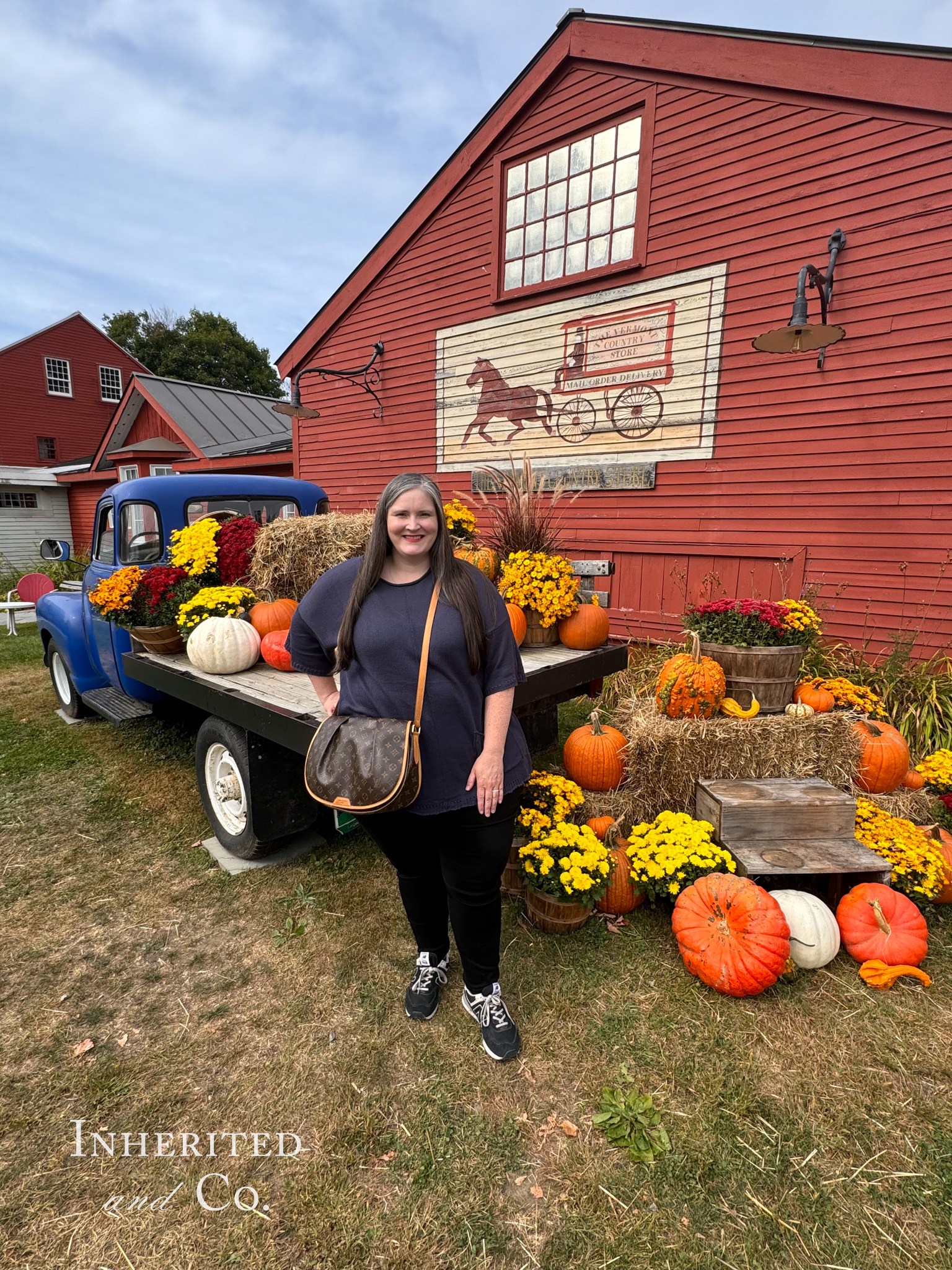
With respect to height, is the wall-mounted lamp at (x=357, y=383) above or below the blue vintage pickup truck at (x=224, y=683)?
above

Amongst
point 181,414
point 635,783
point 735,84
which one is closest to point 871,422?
point 735,84

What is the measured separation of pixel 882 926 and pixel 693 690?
1416mm

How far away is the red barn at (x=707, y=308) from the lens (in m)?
5.00

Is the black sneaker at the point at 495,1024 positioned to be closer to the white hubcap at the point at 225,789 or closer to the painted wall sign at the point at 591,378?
the white hubcap at the point at 225,789

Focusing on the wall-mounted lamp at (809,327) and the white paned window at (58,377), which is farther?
the white paned window at (58,377)

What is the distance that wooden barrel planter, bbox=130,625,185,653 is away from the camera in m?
3.79

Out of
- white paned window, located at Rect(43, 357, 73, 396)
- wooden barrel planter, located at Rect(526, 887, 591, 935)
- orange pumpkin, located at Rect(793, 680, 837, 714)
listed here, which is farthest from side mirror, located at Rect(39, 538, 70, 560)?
white paned window, located at Rect(43, 357, 73, 396)

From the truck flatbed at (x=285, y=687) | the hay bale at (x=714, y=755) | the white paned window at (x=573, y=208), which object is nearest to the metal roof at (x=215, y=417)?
the white paned window at (x=573, y=208)

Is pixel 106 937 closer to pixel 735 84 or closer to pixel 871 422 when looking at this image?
pixel 871 422

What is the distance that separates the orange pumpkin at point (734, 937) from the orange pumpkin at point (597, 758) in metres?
1.09

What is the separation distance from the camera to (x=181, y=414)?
683 inches

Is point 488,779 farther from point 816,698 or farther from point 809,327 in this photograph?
point 809,327

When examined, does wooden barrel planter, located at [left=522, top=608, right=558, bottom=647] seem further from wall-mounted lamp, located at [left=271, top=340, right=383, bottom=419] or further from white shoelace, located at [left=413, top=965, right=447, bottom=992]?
wall-mounted lamp, located at [left=271, top=340, right=383, bottom=419]

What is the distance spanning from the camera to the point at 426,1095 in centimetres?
191
